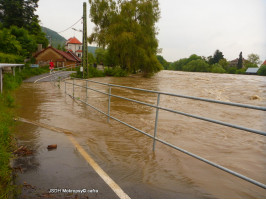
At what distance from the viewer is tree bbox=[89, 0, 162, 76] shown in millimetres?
32344

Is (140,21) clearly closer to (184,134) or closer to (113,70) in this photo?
(113,70)

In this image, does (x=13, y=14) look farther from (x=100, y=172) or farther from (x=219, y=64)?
(x=219, y=64)

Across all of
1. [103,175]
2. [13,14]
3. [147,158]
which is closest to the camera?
[103,175]

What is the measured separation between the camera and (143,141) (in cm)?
526

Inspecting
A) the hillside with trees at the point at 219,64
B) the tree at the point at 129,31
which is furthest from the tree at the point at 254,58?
Answer: the tree at the point at 129,31

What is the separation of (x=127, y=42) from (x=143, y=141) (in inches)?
1110

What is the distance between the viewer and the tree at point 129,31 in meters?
32.3

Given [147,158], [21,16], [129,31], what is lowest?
[147,158]

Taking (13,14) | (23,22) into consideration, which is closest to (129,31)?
(23,22)

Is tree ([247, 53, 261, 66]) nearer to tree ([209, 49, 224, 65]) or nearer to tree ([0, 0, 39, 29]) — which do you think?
tree ([209, 49, 224, 65])

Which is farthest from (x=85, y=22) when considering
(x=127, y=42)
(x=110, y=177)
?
(x=110, y=177)

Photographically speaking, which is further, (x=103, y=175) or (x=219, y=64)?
(x=219, y=64)

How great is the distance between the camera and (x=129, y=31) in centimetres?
3316

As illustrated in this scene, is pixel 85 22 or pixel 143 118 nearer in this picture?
pixel 143 118
